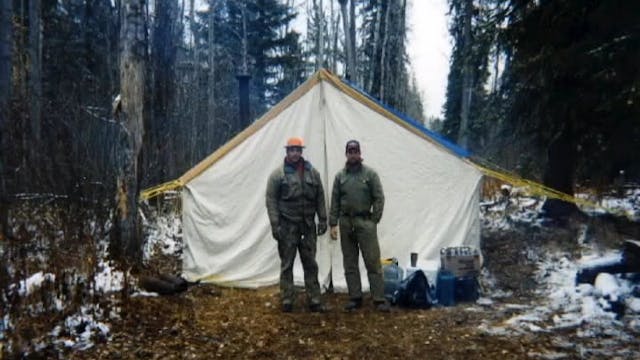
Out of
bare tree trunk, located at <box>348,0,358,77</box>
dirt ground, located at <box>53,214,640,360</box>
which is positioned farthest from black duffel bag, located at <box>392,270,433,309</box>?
bare tree trunk, located at <box>348,0,358,77</box>

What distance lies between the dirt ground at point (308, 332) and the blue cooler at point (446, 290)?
0.15m

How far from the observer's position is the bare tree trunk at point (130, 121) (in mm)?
6164

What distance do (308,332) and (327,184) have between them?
2.44m


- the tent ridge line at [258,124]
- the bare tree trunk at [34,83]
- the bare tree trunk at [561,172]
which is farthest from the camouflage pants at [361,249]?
the bare tree trunk at [561,172]

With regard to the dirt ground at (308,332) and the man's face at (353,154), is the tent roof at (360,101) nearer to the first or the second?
the man's face at (353,154)

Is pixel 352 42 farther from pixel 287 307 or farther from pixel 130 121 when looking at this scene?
pixel 287 307

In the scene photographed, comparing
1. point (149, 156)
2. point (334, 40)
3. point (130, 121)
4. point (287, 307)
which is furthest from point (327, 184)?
point (334, 40)

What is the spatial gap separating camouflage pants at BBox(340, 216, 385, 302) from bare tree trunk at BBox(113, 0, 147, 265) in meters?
2.80

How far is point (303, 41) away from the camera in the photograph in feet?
89.7

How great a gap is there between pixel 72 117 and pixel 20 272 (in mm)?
4067

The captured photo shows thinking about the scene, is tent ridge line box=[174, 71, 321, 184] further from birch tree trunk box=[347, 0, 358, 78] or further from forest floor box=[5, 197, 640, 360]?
birch tree trunk box=[347, 0, 358, 78]

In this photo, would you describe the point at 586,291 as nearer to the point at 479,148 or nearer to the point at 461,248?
the point at 461,248

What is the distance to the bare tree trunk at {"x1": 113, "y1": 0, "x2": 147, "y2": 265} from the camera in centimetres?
616

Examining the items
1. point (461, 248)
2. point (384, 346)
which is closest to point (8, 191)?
point (384, 346)
